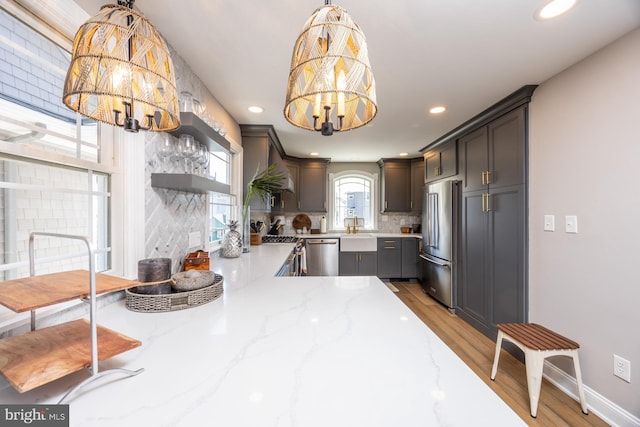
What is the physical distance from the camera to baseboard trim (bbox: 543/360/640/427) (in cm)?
148

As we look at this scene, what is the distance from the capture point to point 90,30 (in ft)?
2.25

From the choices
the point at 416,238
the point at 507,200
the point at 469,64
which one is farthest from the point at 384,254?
the point at 469,64

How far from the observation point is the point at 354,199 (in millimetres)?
5215

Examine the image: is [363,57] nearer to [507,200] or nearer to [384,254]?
[507,200]

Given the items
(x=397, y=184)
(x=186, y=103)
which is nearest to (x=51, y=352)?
(x=186, y=103)

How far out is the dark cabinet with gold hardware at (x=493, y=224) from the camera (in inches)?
86.8

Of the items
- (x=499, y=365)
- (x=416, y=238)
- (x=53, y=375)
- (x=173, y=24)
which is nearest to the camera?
(x=53, y=375)

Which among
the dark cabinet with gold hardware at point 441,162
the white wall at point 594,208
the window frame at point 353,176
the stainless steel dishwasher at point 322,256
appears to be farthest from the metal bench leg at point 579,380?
the window frame at point 353,176

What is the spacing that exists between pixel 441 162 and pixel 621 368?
102 inches

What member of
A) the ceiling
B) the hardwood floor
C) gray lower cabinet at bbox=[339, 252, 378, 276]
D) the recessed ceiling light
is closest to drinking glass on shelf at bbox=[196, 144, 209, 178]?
the ceiling

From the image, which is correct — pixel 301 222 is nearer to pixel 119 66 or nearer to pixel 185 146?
pixel 185 146

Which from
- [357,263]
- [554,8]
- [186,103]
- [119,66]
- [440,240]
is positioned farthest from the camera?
[357,263]

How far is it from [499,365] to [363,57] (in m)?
2.63

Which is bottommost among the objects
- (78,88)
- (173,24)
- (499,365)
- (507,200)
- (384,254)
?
(499,365)
